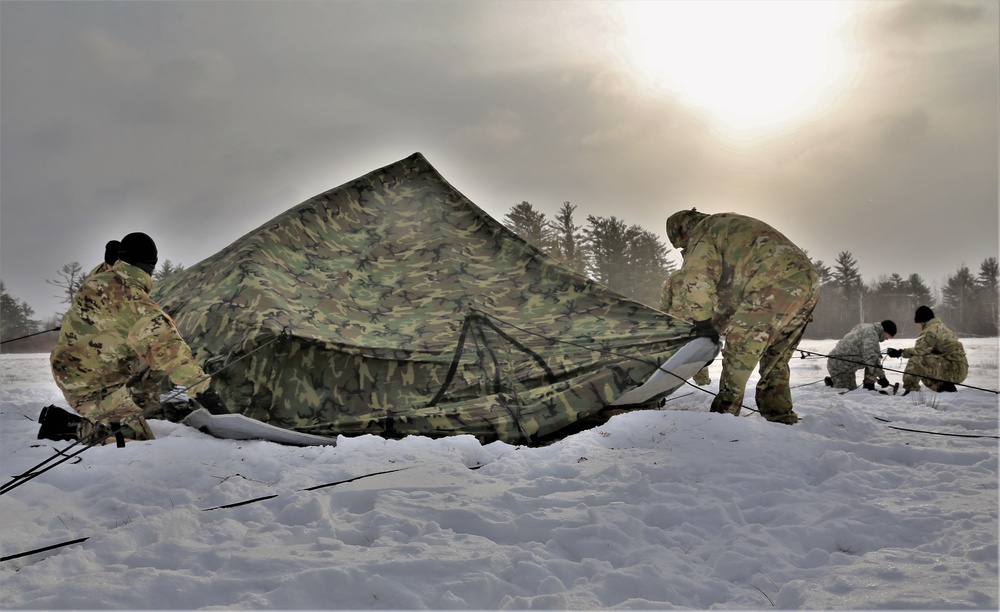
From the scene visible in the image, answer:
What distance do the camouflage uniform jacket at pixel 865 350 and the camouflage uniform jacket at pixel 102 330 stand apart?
8.57 metres

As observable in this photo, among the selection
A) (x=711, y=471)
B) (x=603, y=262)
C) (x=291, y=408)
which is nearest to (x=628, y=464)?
(x=711, y=471)

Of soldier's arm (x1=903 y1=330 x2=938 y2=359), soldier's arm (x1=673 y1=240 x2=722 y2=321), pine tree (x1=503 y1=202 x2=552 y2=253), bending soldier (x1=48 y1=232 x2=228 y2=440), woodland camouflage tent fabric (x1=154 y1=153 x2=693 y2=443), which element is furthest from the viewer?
pine tree (x1=503 y1=202 x2=552 y2=253)

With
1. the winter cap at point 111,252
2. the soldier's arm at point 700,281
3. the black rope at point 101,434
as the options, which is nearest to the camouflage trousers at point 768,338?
the soldier's arm at point 700,281

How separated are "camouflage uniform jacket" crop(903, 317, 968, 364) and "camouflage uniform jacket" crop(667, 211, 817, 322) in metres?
4.90

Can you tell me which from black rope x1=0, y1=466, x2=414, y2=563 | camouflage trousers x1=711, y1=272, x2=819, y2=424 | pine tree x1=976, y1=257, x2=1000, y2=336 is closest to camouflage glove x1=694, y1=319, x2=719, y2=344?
camouflage trousers x1=711, y1=272, x2=819, y2=424

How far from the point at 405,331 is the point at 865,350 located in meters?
7.22

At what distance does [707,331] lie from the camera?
509cm

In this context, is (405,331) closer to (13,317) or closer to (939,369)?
(939,369)

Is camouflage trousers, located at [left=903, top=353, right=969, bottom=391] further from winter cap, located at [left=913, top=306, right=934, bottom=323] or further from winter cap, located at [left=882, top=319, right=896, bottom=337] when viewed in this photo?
winter cap, located at [left=913, top=306, right=934, bottom=323]

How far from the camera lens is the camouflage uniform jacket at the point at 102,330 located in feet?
14.6

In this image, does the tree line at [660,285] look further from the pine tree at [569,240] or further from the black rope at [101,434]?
the black rope at [101,434]

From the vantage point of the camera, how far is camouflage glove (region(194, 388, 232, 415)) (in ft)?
15.5

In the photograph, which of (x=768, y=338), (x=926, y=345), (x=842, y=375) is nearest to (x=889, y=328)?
(x=926, y=345)

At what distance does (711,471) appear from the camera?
3547mm
